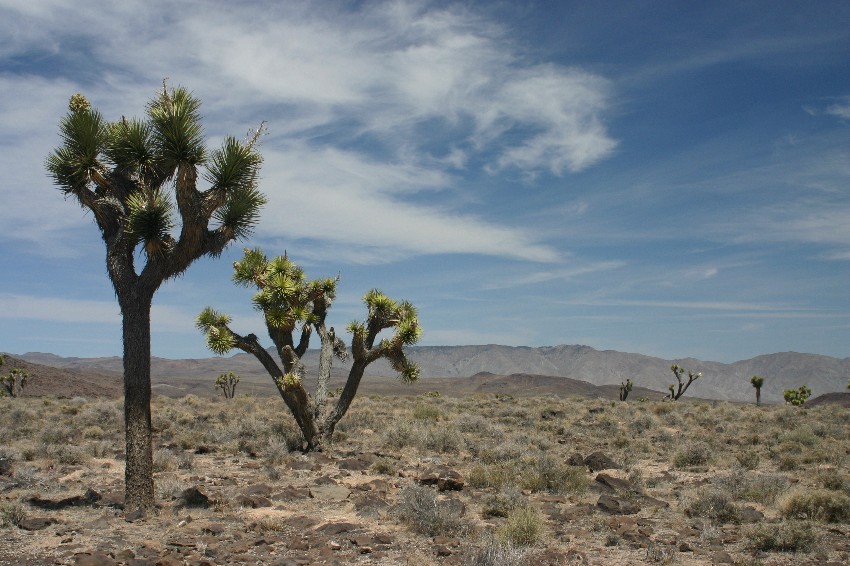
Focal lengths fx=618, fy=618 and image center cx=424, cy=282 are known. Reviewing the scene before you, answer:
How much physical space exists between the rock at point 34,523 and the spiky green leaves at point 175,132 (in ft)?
19.1

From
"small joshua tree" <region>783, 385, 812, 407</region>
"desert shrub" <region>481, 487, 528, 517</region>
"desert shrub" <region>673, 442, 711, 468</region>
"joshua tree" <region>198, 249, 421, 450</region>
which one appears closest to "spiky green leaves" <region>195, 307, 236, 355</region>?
"joshua tree" <region>198, 249, 421, 450</region>

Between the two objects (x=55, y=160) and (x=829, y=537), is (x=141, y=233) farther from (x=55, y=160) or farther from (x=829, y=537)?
(x=829, y=537)

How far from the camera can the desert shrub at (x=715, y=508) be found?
10070mm

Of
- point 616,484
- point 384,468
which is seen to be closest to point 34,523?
point 384,468

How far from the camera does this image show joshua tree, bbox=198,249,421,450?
54.5 ft

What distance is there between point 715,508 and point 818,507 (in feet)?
5.30

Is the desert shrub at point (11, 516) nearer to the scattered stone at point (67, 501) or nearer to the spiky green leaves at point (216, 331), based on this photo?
the scattered stone at point (67, 501)

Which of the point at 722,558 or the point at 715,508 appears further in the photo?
the point at 715,508

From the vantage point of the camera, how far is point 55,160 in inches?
424

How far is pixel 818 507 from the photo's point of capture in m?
10.1

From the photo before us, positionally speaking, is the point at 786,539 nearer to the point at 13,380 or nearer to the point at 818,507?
the point at 818,507

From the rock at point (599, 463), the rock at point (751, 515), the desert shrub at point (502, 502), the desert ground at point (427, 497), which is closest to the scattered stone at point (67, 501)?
the desert ground at point (427, 497)

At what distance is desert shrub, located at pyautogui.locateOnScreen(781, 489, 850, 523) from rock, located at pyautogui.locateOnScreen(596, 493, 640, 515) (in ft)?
7.93

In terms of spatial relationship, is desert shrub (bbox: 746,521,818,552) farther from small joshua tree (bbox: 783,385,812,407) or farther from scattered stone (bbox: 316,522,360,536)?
small joshua tree (bbox: 783,385,812,407)
